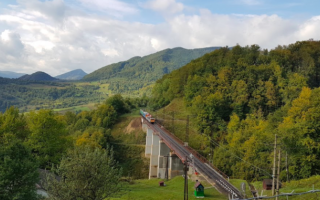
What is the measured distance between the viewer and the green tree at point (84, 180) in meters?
19.1

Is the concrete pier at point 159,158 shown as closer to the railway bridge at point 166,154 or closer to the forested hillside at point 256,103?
the railway bridge at point 166,154

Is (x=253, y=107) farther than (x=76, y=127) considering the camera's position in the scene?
No

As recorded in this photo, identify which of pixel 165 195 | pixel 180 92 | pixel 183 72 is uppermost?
pixel 183 72

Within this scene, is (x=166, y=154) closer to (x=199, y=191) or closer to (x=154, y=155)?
(x=154, y=155)

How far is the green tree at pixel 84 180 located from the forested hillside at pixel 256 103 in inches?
957

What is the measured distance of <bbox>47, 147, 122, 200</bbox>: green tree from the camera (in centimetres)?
1906

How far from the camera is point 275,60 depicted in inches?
3019

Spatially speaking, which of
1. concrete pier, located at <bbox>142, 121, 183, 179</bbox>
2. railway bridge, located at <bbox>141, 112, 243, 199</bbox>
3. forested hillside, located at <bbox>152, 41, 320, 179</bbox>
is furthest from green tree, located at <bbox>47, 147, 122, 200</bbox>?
concrete pier, located at <bbox>142, 121, 183, 179</bbox>

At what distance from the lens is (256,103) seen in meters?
69.2

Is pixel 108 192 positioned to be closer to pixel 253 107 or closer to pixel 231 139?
pixel 231 139

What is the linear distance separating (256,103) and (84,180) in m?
60.2

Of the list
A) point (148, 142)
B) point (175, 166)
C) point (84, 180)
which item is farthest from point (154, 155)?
point (84, 180)

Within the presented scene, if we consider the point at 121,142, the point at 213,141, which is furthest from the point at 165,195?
the point at 121,142

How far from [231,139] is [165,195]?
25.3m
